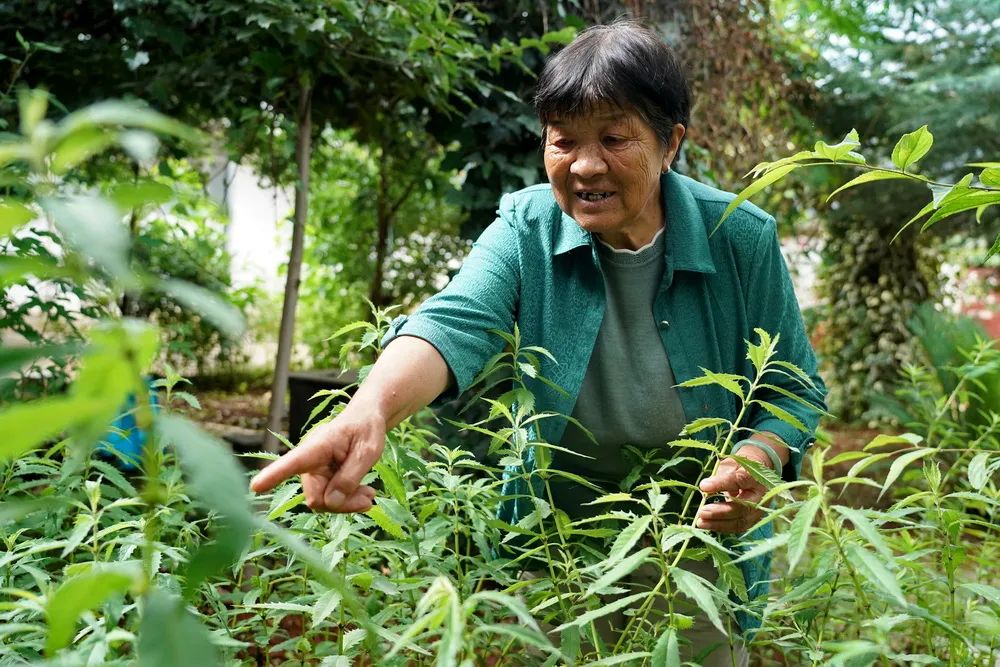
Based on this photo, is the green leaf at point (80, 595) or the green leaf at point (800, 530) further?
the green leaf at point (800, 530)

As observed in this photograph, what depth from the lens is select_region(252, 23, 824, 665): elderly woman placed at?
1598 millimetres

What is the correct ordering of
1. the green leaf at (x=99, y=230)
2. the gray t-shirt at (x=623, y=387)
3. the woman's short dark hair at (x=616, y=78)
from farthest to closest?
the gray t-shirt at (x=623, y=387)
the woman's short dark hair at (x=616, y=78)
the green leaf at (x=99, y=230)

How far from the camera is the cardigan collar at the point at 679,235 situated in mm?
1721

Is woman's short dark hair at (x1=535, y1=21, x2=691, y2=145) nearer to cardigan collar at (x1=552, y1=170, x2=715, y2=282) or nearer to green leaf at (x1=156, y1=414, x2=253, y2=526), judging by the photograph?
cardigan collar at (x1=552, y1=170, x2=715, y2=282)

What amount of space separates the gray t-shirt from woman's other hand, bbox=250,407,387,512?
0.68 metres

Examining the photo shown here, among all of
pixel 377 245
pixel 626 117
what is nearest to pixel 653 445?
pixel 626 117

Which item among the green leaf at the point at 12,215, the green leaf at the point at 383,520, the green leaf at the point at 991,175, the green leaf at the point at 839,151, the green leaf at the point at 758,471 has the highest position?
the green leaf at the point at 839,151

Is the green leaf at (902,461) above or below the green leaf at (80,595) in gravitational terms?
below

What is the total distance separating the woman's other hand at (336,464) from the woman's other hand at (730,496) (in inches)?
16.0

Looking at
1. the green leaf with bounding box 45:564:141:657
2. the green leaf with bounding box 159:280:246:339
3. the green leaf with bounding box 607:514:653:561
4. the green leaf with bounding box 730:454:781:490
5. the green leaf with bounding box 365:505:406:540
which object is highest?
the green leaf with bounding box 159:280:246:339

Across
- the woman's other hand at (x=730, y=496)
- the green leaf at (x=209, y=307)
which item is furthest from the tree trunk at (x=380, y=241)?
the green leaf at (x=209, y=307)

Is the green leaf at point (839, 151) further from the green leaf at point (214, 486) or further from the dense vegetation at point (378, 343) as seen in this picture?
the green leaf at point (214, 486)

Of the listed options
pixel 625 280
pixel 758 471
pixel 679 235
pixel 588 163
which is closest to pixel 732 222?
pixel 679 235

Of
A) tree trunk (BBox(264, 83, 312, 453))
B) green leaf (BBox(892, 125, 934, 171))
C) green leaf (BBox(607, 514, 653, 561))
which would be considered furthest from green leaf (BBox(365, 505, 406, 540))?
tree trunk (BBox(264, 83, 312, 453))
